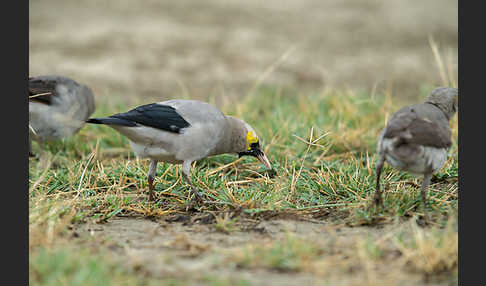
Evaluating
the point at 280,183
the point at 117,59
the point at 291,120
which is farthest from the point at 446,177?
the point at 117,59

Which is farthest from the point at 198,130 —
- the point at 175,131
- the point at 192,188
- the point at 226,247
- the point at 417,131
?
the point at 417,131

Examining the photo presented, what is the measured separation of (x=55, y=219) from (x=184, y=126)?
132cm

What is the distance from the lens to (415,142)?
415 centimetres

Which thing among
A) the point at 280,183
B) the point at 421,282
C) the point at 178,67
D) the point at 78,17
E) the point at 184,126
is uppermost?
the point at 78,17

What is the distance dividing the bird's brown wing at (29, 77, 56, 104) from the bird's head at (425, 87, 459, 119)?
390cm

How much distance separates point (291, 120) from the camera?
7.12 metres

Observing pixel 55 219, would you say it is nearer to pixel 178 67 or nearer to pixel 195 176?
pixel 195 176

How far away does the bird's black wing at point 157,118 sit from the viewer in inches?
189

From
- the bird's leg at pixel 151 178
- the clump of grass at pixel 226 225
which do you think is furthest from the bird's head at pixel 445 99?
the bird's leg at pixel 151 178

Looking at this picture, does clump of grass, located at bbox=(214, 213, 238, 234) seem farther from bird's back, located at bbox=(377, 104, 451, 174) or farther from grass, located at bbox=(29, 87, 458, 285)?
bird's back, located at bbox=(377, 104, 451, 174)

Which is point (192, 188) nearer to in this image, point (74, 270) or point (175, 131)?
point (175, 131)

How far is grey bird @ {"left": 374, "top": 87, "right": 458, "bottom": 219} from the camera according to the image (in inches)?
164

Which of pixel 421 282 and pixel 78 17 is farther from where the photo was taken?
pixel 78 17

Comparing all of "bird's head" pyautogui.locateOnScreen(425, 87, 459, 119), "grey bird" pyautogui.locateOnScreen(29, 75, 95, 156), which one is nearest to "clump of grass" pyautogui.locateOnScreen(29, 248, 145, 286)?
"grey bird" pyautogui.locateOnScreen(29, 75, 95, 156)
